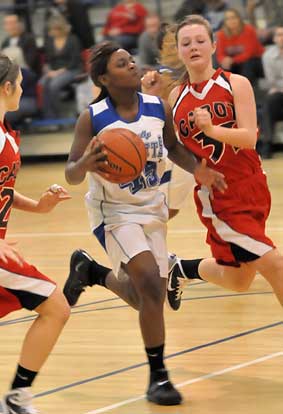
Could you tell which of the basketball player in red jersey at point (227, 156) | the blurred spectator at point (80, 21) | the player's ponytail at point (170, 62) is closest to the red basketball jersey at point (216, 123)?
the basketball player in red jersey at point (227, 156)

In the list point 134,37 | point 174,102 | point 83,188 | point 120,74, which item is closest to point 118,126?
point 120,74

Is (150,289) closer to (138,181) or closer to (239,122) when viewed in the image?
(138,181)

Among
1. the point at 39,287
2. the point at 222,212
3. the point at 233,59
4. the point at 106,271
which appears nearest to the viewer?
the point at 39,287

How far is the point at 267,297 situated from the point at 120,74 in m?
2.38

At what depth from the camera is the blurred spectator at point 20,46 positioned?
1511 cm

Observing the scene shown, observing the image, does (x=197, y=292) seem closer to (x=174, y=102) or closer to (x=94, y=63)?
(x=174, y=102)

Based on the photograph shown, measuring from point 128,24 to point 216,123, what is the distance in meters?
9.64

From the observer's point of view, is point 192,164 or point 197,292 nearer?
point 192,164

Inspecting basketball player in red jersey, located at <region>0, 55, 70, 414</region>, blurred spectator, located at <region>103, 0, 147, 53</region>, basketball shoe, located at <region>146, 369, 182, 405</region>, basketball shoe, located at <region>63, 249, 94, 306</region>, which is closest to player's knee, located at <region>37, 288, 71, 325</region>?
basketball player in red jersey, located at <region>0, 55, 70, 414</region>

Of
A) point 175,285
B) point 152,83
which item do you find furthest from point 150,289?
point 152,83

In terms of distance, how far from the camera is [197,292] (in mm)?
7148

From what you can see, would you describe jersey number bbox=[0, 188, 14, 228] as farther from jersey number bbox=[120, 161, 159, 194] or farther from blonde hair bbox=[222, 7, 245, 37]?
blonde hair bbox=[222, 7, 245, 37]

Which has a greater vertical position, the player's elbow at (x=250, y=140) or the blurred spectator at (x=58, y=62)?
the player's elbow at (x=250, y=140)

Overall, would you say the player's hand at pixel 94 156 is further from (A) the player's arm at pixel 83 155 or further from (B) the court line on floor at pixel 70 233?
(B) the court line on floor at pixel 70 233
